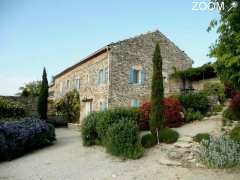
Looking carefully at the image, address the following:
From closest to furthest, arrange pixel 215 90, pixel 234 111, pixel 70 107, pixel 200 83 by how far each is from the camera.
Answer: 1. pixel 234 111
2. pixel 215 90
3. pixel 200 83
4. pixel 70 107

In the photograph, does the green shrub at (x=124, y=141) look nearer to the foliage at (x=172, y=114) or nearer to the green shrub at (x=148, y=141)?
the green shrub at (x=148, y=141)

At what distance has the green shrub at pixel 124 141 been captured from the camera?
10336mm

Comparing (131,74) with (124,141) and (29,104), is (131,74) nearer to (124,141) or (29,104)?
(29,104)

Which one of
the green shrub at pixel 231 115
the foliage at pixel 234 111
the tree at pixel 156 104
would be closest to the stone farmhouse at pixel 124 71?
the tree at pixel 156 104

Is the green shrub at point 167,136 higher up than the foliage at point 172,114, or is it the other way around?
the foliage at point 172,114

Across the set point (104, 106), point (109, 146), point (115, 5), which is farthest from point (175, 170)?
point (104, 106)

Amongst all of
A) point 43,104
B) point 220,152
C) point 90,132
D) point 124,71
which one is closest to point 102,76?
point 124,71

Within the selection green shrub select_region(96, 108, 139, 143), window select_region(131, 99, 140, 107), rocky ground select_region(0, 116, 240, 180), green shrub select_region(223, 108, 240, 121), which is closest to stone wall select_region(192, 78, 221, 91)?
window select_region(131, 99, 140, 107)

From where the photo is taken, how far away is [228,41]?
765cm

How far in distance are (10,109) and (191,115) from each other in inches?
489

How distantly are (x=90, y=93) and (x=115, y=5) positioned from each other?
44.5ft

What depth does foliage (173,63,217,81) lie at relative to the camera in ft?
68.2

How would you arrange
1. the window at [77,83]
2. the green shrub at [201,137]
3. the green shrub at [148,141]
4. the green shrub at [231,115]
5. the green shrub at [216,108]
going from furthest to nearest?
the window at [77,83] < the green shrub at [216,108] < the green shrub at [231,115] < the green shrub at [148,141] < the green shrub at [201,137]

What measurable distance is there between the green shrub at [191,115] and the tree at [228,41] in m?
7.24
